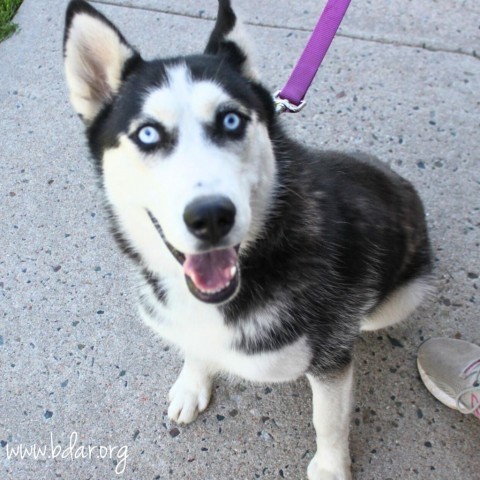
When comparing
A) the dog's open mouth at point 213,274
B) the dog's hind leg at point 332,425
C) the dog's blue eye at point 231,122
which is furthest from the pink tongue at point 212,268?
the dog's hind leg at point 332,425

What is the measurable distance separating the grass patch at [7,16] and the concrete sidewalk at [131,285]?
0.19 ft

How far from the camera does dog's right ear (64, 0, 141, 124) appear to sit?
179 centimetres

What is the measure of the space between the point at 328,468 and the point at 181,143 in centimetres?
150

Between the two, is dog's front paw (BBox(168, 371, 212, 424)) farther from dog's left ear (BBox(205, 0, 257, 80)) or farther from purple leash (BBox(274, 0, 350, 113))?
dog's left ear (BBox(205, 0, 257, 80))

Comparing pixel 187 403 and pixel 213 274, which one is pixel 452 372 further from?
pixel 213 274

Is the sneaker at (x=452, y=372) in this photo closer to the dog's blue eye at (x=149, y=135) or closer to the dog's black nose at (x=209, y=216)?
the dog's black nose at (x=209, y=216)

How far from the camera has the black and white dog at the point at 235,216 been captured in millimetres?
1666

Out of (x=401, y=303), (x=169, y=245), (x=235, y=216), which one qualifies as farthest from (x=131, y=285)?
(x=401, y=303)

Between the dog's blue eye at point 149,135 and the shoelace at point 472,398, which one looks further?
the shoelace at point 472,398

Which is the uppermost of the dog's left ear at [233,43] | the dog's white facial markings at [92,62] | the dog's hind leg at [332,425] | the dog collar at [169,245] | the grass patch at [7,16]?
the dog's left ear at [233,43]

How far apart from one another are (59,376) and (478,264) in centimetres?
225

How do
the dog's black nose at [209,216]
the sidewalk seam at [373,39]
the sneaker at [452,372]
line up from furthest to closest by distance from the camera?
the sidewalk seam at [373,39] < the sneaker at [452,372] < the dog's black nose at [209,216]

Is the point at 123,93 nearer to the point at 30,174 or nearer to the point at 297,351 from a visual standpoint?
the point at 297,351

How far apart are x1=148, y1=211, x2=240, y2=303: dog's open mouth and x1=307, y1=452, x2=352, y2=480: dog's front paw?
3.36 ft
